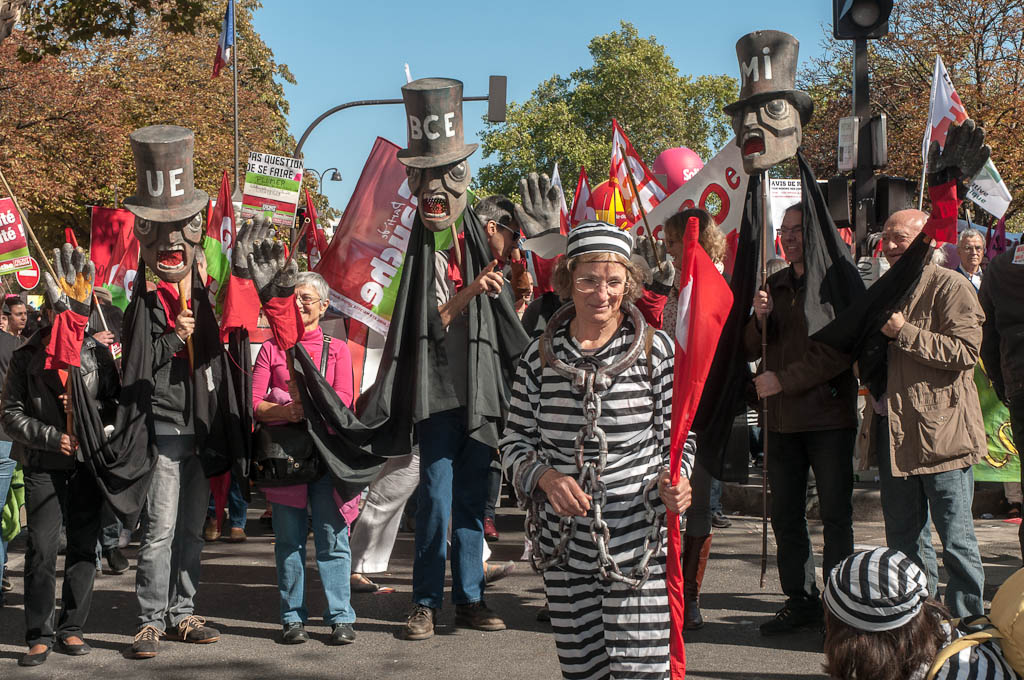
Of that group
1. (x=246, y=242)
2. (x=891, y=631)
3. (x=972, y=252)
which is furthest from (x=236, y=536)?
(x=891, y=631)

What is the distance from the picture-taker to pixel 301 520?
5941 mm

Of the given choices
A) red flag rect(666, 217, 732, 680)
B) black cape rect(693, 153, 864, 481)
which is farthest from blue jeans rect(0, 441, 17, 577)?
red flag rect(666, 217, 732, 680)

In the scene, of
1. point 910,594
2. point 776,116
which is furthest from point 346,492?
point 910,594

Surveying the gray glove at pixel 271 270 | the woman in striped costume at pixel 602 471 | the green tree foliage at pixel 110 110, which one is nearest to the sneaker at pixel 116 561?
the gray glove at pixel 271 270

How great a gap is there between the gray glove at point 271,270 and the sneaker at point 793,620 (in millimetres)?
3056

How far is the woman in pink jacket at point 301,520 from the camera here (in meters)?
5.86

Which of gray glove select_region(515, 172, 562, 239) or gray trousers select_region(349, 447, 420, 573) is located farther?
gray trousers select_region(349, 447, 420, 573)

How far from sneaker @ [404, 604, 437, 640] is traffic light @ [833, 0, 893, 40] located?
19.8ft

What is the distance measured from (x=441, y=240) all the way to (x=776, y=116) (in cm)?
201

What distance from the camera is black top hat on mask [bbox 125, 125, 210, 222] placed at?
5.81m

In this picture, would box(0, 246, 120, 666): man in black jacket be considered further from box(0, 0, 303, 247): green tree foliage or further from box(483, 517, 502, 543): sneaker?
box(0, 0, 303, 247): green tree foliage

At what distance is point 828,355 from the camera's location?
211 inches

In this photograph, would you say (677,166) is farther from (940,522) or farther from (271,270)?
(940,522)

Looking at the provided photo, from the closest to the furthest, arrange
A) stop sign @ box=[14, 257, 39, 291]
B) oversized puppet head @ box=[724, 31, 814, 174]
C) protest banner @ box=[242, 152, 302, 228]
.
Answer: oversized puppet head @ box=[724, 31, 814, 174], protest banner @ box=[242, 152, 302, 228], stop sign @ box=[14, 257, 39, 291]
